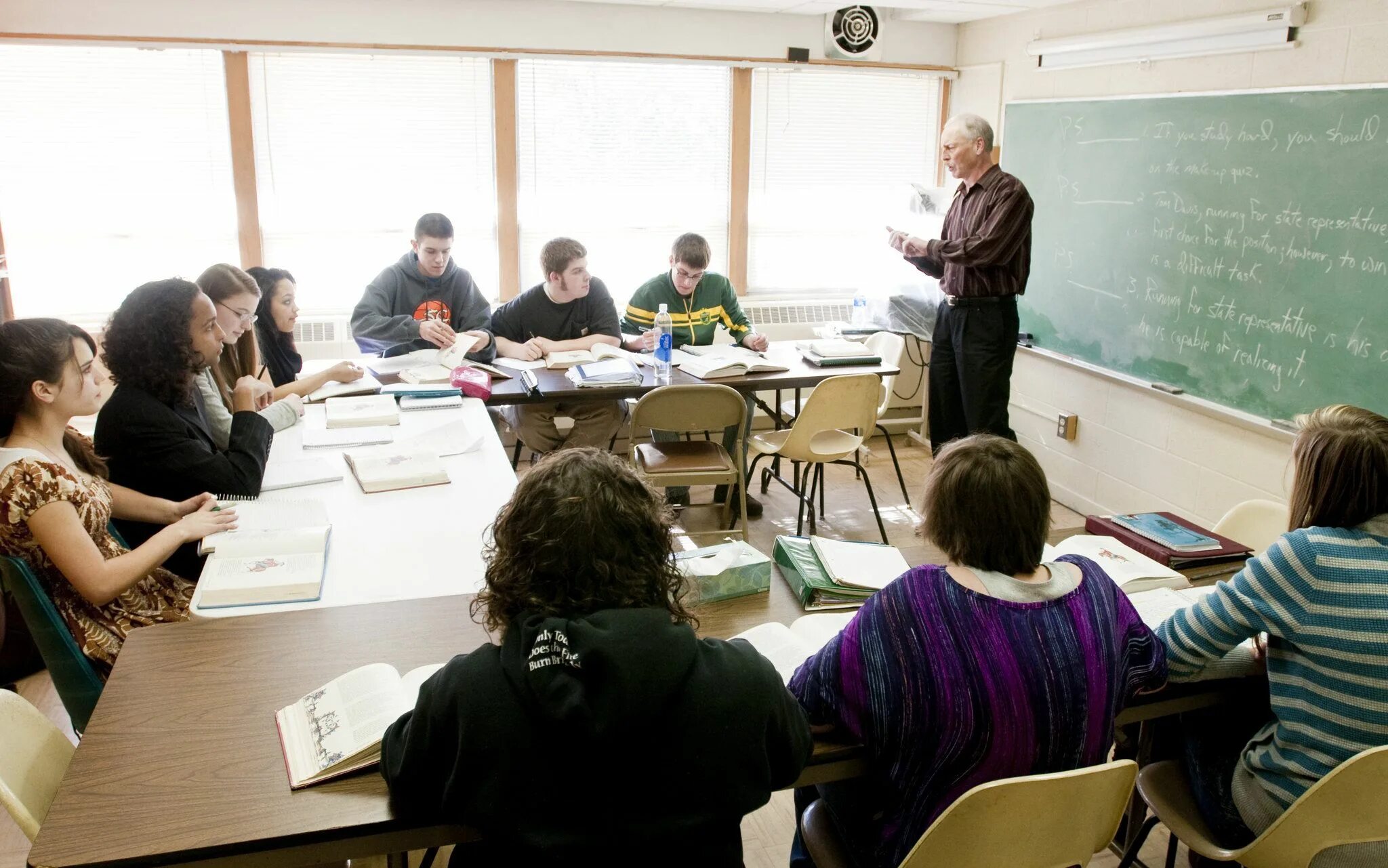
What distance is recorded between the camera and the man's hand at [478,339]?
414cm

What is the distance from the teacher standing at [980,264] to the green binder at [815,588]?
2591 millimetres

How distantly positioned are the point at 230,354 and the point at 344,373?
0.51 meters

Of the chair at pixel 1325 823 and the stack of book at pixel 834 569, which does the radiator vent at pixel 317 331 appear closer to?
the stack of book at pixel 834 569

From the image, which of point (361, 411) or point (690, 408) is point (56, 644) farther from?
point (690, 408)

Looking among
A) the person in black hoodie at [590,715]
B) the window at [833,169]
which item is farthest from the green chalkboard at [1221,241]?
the person in black hoodie at [590,715]

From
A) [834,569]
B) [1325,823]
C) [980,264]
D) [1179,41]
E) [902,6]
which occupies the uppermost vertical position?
[902,6]

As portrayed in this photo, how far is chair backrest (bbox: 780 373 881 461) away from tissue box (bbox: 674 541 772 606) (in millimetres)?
1915

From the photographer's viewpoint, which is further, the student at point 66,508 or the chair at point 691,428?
the chair at point 691,428

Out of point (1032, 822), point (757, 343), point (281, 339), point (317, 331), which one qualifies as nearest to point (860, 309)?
point (757, 343)

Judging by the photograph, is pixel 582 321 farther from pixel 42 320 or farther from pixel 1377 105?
pixel 1377 105

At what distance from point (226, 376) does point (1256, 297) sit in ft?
11.8

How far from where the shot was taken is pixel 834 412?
402cm

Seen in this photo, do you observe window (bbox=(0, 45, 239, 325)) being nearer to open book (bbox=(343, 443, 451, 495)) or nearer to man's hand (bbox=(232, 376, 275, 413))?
man's hand (bbox=(232, 376, 275, 413))

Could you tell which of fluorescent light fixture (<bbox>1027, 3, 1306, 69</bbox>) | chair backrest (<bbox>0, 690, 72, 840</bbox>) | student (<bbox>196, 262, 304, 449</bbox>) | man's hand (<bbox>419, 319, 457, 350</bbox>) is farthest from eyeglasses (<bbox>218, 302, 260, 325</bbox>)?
fluorescent light fixture (<bbox>1027, 3, 1306, 69</bbox>)
